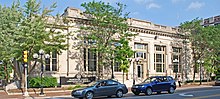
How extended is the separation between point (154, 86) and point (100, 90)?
5364 millimetres

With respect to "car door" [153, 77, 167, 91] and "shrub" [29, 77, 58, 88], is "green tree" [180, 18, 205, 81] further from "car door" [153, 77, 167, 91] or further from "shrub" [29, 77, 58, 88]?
"shrub" [29, 77, 58, 88]

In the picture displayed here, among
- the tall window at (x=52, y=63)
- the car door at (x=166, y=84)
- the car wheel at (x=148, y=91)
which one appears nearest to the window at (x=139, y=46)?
the tall window at (x=52, y=63)

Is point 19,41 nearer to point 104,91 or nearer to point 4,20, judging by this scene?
point 4,20

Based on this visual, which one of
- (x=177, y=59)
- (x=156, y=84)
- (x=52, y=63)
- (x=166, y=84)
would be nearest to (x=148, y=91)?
(x=156, y=84)

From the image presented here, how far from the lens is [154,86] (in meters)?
22.7

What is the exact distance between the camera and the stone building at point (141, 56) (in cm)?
3203

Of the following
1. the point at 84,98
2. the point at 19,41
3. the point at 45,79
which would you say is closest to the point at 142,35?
the point at 45,79

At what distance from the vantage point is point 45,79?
28.5 metres

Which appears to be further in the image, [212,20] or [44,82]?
[212,20]

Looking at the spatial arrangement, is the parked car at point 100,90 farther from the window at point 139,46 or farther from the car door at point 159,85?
the window at point 139,46

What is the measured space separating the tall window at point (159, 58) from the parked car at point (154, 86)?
18835 mm

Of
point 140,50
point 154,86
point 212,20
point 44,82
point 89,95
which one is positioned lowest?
point 89,95

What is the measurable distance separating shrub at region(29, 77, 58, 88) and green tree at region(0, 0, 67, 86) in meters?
1.24

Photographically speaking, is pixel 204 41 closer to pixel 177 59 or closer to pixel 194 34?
pixel 194 34
